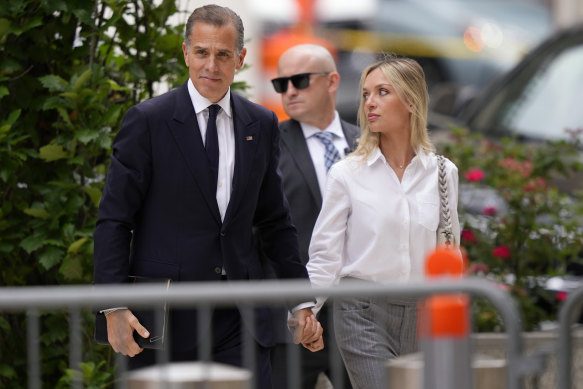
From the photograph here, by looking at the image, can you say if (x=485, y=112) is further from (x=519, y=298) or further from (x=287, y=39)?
(x=287, y=39)

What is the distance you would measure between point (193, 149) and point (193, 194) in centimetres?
16

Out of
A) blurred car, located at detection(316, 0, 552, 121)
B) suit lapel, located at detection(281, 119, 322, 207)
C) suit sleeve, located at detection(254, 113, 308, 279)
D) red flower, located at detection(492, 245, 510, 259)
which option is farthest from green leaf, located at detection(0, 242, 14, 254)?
blurred car, located at detection(316, 0, 552, 121)

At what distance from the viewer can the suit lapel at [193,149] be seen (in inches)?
171

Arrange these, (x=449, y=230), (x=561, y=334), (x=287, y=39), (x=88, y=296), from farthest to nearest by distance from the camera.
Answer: (x=287, y=39) → (x=449, y=230) → (x=561, y=334) → (x=88, y=296)

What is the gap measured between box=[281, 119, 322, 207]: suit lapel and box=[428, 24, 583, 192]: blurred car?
2640mm

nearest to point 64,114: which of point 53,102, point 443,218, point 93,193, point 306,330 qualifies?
point 53,102

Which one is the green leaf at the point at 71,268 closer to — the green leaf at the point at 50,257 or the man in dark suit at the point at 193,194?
the green leaf at the point at 50,257

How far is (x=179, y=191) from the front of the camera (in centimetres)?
434

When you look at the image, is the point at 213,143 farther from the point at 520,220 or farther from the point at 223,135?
the point at 520,220

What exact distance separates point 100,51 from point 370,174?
1.40 metres

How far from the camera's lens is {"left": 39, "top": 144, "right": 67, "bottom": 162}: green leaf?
5125mm

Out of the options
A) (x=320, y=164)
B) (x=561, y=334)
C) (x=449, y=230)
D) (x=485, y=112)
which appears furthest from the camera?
(x=485, y=112)

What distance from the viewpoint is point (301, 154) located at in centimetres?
570

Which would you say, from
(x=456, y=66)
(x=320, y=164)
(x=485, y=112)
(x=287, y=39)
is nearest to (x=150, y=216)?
(x=320, y=164)
